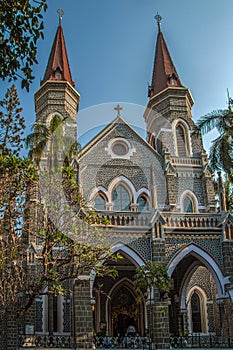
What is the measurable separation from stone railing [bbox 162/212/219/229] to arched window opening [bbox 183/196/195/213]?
4719mm

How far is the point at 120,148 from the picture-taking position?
27.0m

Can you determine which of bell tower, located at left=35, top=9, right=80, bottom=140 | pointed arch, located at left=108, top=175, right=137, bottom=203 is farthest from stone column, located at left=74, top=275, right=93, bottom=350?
bell tower, located at left=35, top=9, right=80, bottom=140

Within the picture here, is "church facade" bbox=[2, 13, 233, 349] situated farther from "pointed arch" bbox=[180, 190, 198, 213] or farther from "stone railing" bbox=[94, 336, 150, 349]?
"stone railing" bbox=[94, 336, 150, 349]

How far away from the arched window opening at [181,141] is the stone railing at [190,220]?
7.31 metres

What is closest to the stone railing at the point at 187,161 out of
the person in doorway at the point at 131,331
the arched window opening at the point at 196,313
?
the arched window opening at the point at 196,313

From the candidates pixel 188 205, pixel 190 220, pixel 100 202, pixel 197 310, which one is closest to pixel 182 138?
pixel 188 205

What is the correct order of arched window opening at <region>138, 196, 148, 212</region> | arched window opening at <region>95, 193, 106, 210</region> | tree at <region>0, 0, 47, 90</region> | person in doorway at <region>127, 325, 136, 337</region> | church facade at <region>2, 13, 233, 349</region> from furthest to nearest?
arched window opening at <region>138, 196, 148, 212</region>
arched window opening at <region>95, 193, 106, 210</region>
person in doorway at <region>127, 325, 136, 337</region>
church facade at <region>2, 13, 233, 349</region>
tree at <region>0, 0, 47, 90</region>

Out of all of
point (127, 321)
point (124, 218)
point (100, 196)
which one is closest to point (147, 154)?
point (100, 196)

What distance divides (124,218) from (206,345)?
22.2 ft

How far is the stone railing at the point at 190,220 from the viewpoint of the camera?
69.4 feet

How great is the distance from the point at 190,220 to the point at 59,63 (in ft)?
50.1

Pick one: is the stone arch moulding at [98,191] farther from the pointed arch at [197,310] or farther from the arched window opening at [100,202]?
the pointed arch at [197,310]

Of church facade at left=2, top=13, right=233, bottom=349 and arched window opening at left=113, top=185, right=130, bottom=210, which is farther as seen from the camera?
arched window opening at left=113, top=185, right=130, bottom=210

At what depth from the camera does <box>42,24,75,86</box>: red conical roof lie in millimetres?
29578
